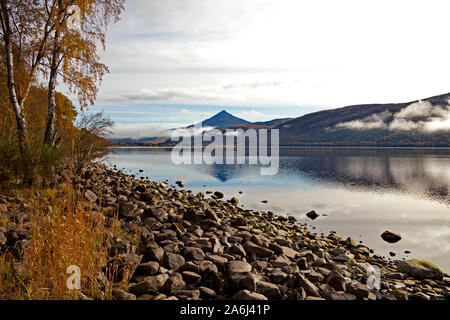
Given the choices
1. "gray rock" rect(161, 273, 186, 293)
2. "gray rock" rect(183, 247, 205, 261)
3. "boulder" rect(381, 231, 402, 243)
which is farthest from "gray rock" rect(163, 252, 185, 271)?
"boulder" rect(381, 231, 402, 243)

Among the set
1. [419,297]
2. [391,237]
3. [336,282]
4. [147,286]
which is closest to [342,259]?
[419,297]

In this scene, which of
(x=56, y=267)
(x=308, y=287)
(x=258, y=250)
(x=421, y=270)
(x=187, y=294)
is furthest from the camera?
(x=421, y=270)

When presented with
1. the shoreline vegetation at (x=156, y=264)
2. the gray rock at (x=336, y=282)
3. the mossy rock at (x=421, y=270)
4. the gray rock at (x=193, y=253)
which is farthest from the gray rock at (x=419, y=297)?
the gray rock at (x=193, y=253)

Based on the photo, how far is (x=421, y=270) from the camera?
393 inches

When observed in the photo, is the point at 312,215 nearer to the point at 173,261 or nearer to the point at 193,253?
the point at 193,253

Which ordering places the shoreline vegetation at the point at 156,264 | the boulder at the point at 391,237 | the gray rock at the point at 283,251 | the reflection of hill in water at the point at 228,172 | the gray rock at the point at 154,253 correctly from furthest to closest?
the reflection of hill in water at the point at 228,172 < the boulder at the point at 391,237 < the gray rock at the point at 283,251 < the gray rock at the point at 154,253 < the shoreline vegetation at the point at 156,264

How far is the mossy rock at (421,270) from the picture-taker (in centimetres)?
989

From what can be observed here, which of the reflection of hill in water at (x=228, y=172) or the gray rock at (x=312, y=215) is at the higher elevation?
the reflection of hill in water at (x=228, y=172)

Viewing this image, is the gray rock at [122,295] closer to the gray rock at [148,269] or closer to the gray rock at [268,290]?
the gray rock at [148,269]

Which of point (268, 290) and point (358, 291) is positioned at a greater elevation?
point (268, 290)

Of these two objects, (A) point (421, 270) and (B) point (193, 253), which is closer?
(B) point (193, 253)
